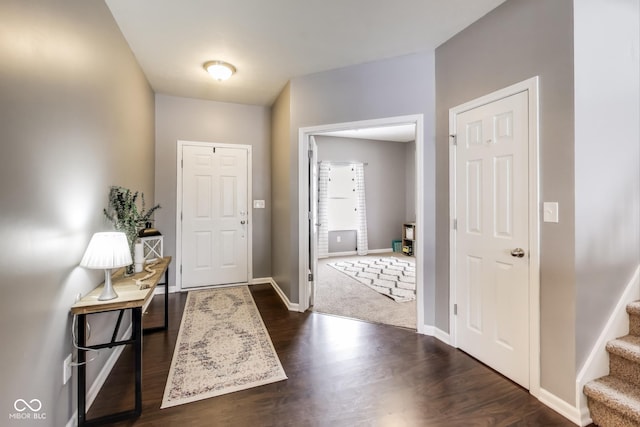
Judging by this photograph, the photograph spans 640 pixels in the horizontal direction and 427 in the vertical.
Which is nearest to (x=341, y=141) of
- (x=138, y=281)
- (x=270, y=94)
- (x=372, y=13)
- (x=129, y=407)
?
(x=270, y=94)

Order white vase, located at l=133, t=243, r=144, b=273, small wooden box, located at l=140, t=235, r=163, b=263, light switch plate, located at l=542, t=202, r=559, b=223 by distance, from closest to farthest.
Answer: light switch plate, located at l=542, t=202, r=559, b=223, white vase, located at l=133, t=243, r=144, b=273, small wooden box, located at l=140, t=235, r=163, b=263

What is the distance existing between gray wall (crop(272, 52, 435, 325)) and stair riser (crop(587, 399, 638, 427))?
124cm

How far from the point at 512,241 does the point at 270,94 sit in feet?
10.9

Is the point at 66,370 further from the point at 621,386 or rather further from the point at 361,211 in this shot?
the point at 361,211

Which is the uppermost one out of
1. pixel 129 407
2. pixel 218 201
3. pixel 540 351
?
pixel 218 201

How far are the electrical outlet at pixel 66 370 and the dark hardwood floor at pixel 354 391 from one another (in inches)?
14.8

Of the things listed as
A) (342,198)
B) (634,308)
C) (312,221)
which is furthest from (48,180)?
(342,198)

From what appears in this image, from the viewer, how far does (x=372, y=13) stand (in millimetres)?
2246

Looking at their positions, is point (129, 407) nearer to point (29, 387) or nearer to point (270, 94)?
point (29, 387)

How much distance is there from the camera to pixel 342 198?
6676 millimetres

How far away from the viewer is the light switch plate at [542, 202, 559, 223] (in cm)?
179

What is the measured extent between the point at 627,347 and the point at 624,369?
0.14 m

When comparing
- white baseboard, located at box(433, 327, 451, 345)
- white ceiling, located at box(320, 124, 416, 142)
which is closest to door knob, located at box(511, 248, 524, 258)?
white baseboard, located at box(433, 327, 451, 345)

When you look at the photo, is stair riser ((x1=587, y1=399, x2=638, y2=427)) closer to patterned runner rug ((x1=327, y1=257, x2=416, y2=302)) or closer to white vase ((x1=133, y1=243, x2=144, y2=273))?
patterned runner rug ((x1=327, y1=257, x2=416, y2=302))
